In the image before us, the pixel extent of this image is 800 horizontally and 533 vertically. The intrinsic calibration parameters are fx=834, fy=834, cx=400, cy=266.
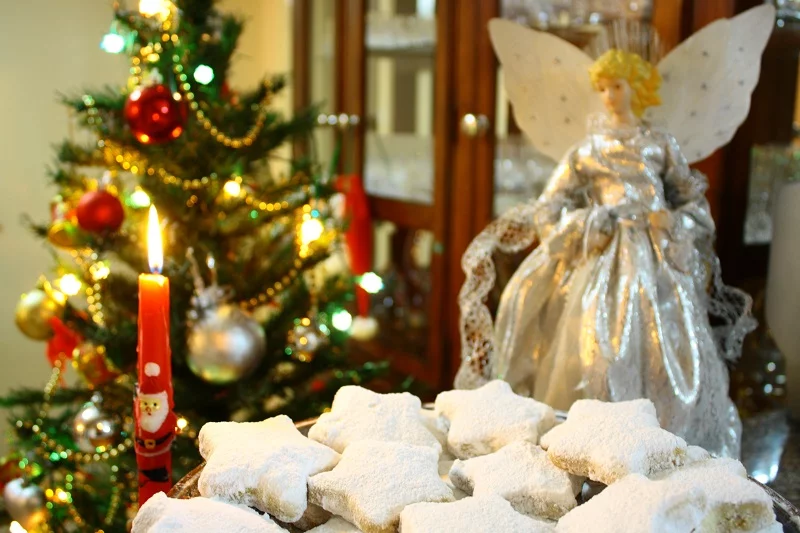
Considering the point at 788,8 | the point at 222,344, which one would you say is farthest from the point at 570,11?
the point at 222,344

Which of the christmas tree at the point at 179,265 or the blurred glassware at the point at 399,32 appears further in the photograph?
the blurred glassware at the point at 399,32

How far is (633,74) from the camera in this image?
0.95m

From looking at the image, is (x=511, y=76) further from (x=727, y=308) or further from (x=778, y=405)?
(x=778, y=405)

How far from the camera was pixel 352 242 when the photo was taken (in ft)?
6.30

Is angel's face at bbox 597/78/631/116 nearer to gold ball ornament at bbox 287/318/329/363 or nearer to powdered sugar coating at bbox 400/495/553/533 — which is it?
powdered sugar coating at bbox 400/495/553/533

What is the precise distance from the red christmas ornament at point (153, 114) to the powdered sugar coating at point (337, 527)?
0.79 meters

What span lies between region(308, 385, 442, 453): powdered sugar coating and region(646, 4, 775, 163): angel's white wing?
551 millimetres

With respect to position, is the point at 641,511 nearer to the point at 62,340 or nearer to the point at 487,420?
the point at 487,420

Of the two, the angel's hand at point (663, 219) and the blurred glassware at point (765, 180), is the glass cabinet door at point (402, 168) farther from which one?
the angel's hand at point (663, 219)

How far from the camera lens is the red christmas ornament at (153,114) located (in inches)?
47.0

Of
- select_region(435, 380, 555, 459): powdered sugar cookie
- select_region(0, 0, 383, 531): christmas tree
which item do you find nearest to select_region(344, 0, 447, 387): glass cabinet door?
select_region(0, 0, 383, 531): christmas tree

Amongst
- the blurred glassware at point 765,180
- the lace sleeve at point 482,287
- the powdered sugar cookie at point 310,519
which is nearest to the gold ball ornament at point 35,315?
the lace sleeve at point 482,287

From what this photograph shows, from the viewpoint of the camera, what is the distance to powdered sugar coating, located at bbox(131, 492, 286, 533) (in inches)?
20.2

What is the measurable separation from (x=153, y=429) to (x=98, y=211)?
0.66m
